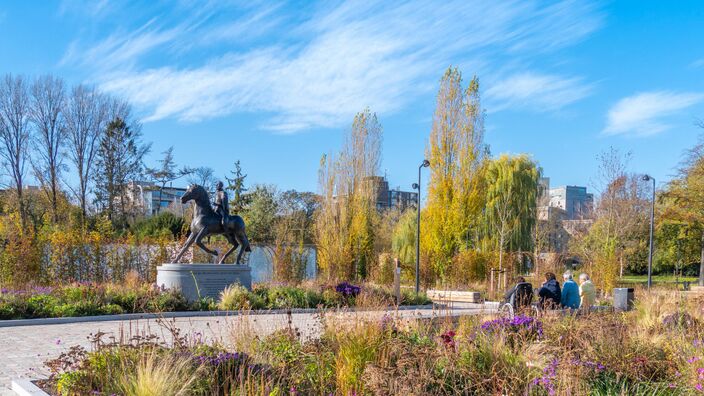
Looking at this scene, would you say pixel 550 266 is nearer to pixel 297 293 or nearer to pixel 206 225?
pixel 297 293

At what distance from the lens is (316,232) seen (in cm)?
3284

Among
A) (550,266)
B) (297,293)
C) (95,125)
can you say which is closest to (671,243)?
(550,266)

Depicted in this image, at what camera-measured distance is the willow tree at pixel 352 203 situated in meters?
31.1

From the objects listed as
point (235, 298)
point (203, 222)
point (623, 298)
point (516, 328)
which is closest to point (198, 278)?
point (203, 222)

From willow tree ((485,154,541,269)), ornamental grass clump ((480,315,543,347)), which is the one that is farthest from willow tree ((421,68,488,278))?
ornamental grass clump ((480,315,543,347))

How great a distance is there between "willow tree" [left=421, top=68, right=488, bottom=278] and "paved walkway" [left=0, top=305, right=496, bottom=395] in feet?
58.1

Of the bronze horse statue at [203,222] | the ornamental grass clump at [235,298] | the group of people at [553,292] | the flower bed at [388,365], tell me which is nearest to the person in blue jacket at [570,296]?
the group of people at [553,292]

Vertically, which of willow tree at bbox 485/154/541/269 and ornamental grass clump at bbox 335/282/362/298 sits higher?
willow tree at bbox 485/154/541/269

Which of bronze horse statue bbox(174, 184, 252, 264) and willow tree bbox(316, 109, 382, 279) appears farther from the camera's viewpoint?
willow tree bbox(316, 109, 382, 279)

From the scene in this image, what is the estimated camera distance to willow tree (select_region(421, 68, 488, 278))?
3136 centimetres

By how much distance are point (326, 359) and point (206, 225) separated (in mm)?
11220

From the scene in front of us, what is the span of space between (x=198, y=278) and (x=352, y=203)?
674 inches

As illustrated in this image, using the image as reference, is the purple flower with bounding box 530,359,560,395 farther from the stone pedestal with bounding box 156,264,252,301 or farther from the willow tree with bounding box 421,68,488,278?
the willow tree with bounding box 421,68,488,278

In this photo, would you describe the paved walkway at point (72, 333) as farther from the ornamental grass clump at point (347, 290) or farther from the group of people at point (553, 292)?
the ornamental grass clump at point (347, 290)
